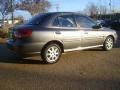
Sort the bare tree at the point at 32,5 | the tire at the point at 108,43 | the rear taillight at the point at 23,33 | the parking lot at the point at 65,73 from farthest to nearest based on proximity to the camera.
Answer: the bare tree at the point at 32,5 → the tire at the point at 108,43 → the rear taillight at the point at 23,33 → the parking lot at the point at 65,73

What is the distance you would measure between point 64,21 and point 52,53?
3.92ft

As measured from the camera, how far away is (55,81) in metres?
6.68

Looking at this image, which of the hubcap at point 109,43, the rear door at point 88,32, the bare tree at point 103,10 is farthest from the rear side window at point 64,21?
the bare tree at point 103,10

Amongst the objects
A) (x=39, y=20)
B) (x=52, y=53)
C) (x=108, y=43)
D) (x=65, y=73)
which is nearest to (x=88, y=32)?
(x=108, y=43)

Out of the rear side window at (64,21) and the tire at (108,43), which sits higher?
the rear side window at (64,21)

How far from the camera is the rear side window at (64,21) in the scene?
9.12m

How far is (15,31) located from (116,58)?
3.50 meters

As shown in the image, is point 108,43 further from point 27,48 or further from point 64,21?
point 27,48

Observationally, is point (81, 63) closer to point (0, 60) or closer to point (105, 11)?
point (0, 60)

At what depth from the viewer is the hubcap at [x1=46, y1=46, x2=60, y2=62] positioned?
29.0 ft

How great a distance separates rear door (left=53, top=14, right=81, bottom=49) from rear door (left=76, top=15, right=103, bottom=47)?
26 centimetres

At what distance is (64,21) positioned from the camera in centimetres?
932

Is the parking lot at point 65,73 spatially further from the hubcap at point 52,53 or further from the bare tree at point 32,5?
the bare tree at point 32,5

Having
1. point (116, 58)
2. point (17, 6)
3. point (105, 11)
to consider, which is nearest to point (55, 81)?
point (116, 58)
